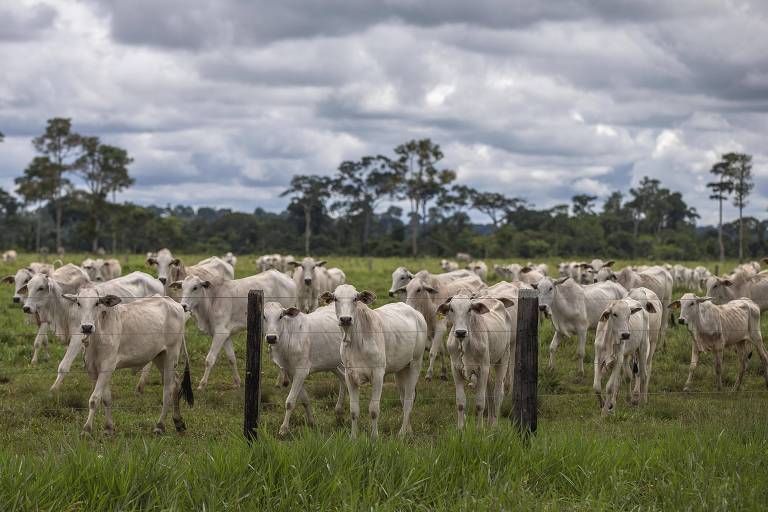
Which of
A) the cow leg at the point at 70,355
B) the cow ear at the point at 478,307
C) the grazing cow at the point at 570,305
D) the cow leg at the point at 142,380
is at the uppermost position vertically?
the cow ear at the point at 478,307

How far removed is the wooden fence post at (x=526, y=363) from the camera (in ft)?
26.0

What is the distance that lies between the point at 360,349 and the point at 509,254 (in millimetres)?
70967

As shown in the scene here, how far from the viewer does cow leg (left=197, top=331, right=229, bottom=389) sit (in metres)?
13.7

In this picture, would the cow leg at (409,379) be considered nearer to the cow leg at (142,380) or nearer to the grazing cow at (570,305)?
the cow leg at (142,380)

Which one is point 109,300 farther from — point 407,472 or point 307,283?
point 307,283

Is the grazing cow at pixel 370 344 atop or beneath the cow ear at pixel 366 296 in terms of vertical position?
beneath

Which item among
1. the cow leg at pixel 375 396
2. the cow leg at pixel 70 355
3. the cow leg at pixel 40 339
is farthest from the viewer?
the cow leg at pixel 40 339

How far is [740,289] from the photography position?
2048 centimetres

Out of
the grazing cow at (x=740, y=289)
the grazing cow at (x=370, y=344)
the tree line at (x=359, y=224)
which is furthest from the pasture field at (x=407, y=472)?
the tree line at (x=359, y=224)

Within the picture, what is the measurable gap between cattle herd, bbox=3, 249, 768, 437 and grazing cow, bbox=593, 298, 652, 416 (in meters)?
0.02

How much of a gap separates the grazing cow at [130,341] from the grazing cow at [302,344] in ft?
3.97

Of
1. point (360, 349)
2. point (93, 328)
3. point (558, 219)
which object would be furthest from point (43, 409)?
point (558, 219)

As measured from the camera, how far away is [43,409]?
11.2m

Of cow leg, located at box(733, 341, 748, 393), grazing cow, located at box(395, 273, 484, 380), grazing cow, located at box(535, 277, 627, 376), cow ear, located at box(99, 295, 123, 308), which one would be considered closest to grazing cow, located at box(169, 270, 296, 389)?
grazing cow, located at box(395, 273, 484, 380)
